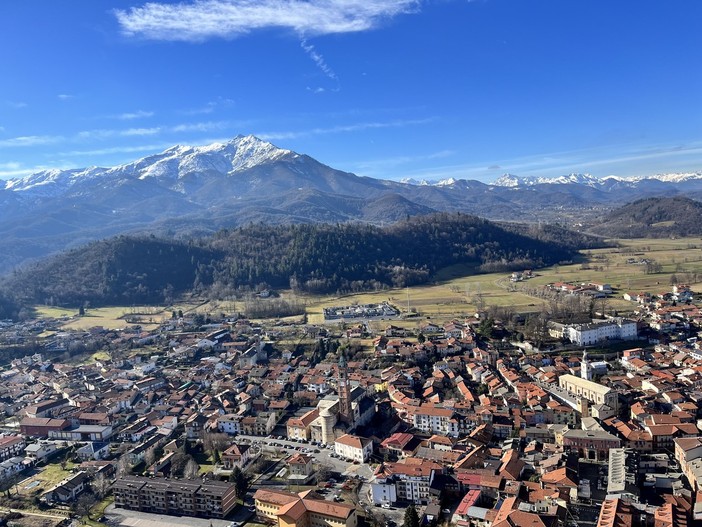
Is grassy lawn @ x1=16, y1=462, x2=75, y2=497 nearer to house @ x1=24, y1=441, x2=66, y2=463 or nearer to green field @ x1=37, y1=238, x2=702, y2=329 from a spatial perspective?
house @ x1=24, y1=441, x2=66, y2=463

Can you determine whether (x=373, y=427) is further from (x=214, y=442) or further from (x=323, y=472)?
(x=214, y=442)

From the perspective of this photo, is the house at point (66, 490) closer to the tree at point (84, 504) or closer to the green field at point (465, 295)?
the tree at point (84, 504)

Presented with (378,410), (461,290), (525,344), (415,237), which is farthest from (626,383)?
(415,237)

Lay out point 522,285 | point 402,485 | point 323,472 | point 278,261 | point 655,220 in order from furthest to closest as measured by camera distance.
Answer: point 655,220, point 278,261, point 522,285, point 323,472, point 402,485

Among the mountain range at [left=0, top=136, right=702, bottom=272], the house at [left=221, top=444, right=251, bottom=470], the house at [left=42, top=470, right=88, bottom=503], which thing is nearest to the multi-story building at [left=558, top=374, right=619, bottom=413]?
the house at [left=221, top=444, right=251, bottom=470]

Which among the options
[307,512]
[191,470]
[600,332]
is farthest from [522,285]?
[307,512]

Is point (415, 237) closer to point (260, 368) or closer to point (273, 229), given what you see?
point (273, 229)
